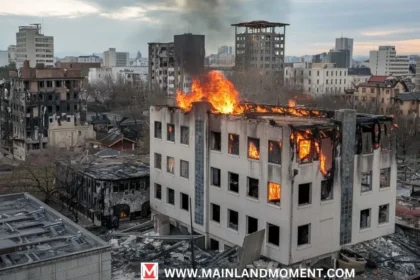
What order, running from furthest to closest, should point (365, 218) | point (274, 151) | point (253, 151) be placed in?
point (365, 218) → point (253, 151) → point (274, 151)

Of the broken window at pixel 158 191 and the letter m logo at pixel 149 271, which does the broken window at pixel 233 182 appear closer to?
the letter m logo at pixel 149 271

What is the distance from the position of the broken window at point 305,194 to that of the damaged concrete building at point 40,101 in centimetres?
4124

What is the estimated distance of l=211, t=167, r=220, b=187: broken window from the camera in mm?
29413

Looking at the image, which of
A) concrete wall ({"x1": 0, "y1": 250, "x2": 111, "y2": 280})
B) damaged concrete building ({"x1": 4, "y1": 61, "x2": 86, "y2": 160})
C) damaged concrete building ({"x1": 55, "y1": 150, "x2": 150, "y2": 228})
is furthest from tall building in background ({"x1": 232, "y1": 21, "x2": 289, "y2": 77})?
concrete wall ({"x1": 0, "y1": 250, "x2": 111, "y2": 280})

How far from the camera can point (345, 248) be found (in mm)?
27672

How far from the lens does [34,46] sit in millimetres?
156500

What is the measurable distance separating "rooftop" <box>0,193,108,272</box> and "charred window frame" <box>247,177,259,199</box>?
938 cm

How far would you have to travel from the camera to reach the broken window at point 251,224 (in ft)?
88.6

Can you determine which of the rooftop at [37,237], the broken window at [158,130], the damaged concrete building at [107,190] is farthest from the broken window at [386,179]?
the rooftop at [37,237]

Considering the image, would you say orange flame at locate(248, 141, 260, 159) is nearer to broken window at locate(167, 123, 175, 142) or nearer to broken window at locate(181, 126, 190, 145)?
broken window at locate(181, 126, 190, 145)

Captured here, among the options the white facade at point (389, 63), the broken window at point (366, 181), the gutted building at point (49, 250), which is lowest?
the gutted building at point (49, 250)

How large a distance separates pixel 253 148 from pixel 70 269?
39.3 feet

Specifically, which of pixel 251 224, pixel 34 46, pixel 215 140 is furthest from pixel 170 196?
pixel 34 46

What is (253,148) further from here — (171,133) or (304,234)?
(171,133)
